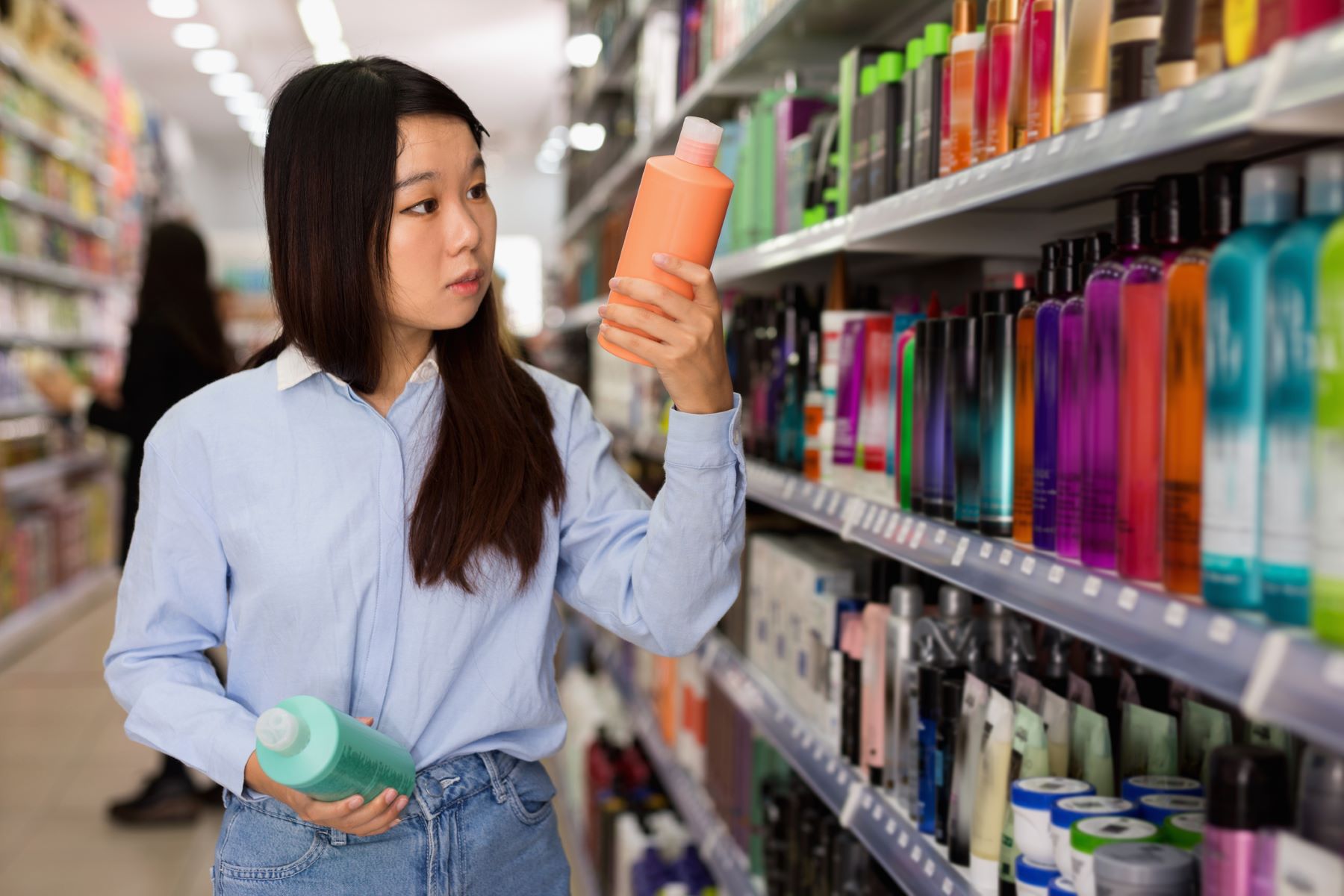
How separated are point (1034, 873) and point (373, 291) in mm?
873

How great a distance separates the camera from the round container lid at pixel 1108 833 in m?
1.01

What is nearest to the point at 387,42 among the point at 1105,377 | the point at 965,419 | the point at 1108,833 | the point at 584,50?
the point at 584,50

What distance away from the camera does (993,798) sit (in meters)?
1.29

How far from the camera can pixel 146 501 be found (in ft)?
4.33

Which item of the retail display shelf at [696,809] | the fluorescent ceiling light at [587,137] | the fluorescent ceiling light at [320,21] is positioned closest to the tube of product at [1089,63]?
the retail display shelf at [696,809]

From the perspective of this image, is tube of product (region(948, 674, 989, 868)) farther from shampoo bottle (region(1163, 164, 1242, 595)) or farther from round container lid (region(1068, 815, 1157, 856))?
shampoo bottle (region(1163, 164, 1242, 595))

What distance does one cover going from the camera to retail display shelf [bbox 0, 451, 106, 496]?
6.13 metres

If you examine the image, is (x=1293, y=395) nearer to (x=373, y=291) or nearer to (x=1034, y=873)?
(x=1034, y=873)

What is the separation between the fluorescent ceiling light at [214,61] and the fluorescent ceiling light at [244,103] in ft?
1.86

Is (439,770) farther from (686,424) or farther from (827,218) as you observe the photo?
(827,218)

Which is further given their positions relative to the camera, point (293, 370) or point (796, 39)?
point (796, 39)

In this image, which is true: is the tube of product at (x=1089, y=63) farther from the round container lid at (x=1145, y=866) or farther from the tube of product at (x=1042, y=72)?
the round container lid at (x=1145, y=866)

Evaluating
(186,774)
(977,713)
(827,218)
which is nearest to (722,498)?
(977,713)

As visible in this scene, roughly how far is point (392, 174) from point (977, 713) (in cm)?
85
